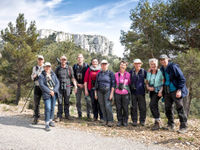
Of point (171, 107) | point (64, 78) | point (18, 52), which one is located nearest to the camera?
point (171, 107)

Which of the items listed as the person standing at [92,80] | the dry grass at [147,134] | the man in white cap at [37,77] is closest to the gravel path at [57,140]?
the dry grass at [147,134]

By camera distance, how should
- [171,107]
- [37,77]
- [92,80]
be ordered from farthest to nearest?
[92,80], [37,77], [171,107]

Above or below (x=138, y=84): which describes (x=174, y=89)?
below

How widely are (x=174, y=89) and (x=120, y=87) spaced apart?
1469mm

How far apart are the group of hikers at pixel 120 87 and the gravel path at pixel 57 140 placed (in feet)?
1.57

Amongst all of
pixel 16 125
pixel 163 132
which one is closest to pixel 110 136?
pixel 163 132

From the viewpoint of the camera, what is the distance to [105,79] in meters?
5.03

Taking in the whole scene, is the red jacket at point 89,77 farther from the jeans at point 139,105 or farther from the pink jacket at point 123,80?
the jeans at point 139,105

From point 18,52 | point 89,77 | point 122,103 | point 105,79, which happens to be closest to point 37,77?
point 89,77

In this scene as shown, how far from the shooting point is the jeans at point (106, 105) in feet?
16.8

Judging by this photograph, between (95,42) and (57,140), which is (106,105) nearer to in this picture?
(57,140)

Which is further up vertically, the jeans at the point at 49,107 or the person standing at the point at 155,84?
the person standing at the point at 155,84

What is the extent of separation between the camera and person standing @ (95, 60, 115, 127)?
504 centimetres

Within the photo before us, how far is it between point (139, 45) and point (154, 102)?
7829 mm
